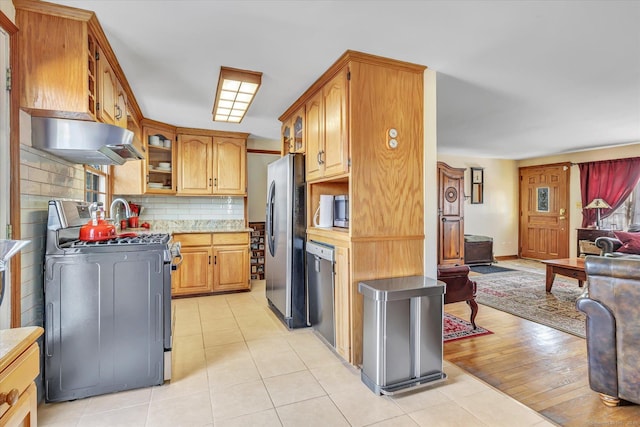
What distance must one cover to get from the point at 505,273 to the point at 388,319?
16.0 ft

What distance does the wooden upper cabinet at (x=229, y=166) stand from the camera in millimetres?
4652

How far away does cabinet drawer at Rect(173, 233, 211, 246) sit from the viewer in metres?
4.28

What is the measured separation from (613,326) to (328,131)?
7.30 feet

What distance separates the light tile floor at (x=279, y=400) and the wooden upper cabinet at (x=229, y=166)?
7.94 feet

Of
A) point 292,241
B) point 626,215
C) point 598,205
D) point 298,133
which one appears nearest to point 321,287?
point 292,241

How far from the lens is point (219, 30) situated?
6.63 feet

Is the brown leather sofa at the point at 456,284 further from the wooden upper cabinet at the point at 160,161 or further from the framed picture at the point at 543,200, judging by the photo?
the framed picture at the point at 543,200

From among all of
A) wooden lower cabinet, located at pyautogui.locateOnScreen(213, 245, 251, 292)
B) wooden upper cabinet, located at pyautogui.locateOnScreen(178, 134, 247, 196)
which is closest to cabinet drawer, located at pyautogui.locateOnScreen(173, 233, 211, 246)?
wooden lower cabinet, located at pyautogui.locateOnScreen(213, 245, 251, 292)

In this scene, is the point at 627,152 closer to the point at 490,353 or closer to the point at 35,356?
the point at 490,353

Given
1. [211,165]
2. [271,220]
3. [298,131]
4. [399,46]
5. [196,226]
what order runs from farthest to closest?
1. [196,226]
2. [211,165]
3. [271,220]
4. [298,131]
5. [399,46]

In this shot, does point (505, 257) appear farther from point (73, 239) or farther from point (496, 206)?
point (73, 239)

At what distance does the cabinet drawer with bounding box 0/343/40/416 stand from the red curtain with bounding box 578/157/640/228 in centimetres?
794

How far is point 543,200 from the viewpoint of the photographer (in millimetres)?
7277

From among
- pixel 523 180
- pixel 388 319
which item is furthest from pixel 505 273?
pixel 388 319
